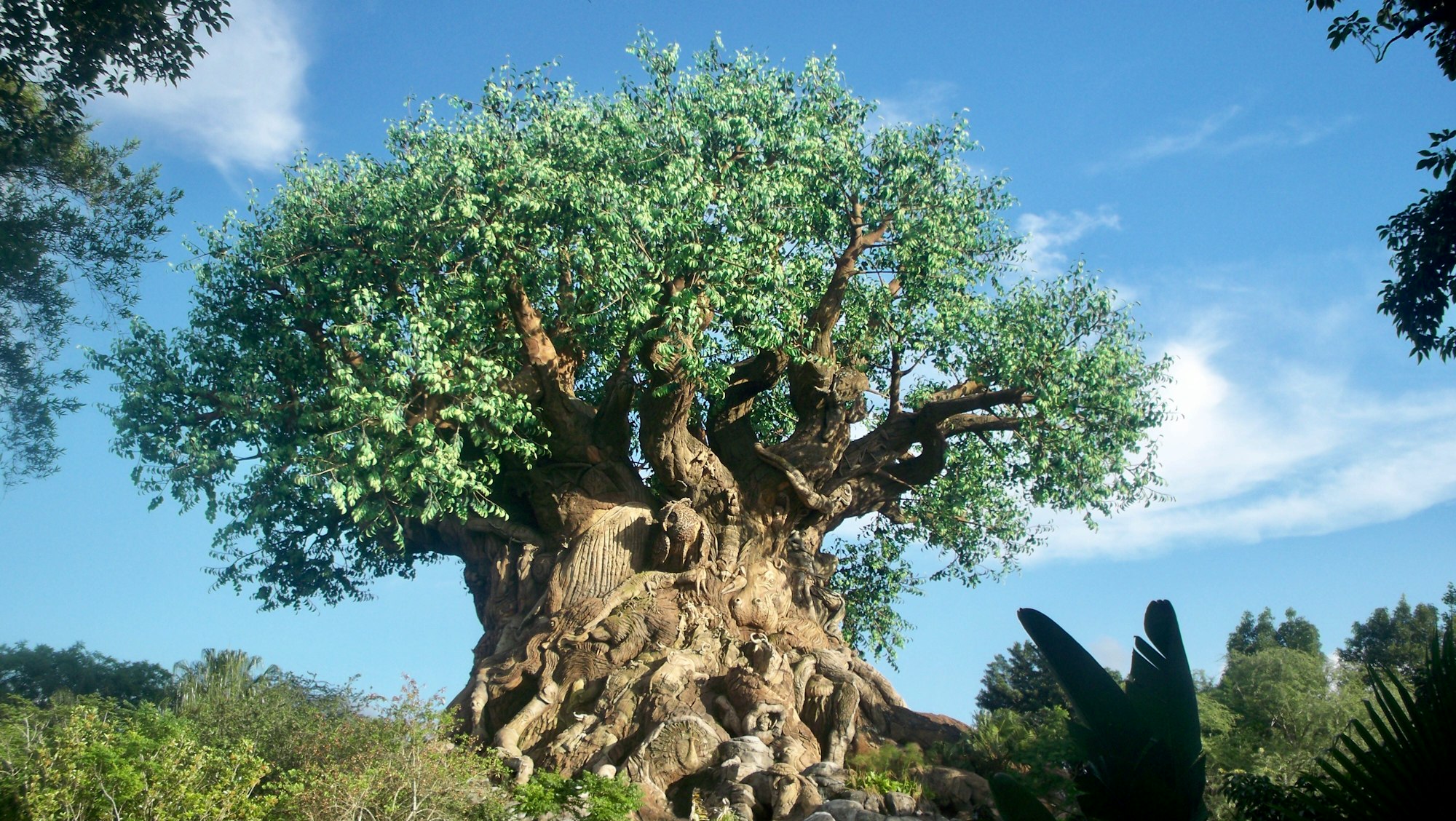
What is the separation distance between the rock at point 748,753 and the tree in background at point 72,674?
12.3 metres

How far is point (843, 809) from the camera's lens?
11266mm

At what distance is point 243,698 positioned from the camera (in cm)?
1286

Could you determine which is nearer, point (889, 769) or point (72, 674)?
point (889, 769)

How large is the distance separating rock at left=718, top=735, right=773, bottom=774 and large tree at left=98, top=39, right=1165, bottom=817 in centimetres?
6

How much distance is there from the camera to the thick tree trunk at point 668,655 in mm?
12812

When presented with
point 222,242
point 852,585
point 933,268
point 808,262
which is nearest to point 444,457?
point 222,242

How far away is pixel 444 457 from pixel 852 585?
1071 centimetres

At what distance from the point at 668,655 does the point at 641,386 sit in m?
4.13

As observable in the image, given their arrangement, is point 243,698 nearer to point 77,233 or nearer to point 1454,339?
point 77,233

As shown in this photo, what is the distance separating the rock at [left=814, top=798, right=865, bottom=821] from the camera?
11094mm

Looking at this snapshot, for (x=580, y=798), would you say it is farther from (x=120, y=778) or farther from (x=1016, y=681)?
(x=1016, y=681)

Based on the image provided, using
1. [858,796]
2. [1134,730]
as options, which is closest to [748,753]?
[858,796]

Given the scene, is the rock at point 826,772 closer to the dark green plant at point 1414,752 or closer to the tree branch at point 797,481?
the tree branch at point 797,481

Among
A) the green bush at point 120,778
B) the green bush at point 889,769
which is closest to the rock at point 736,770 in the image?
the green bush at point 889,769
